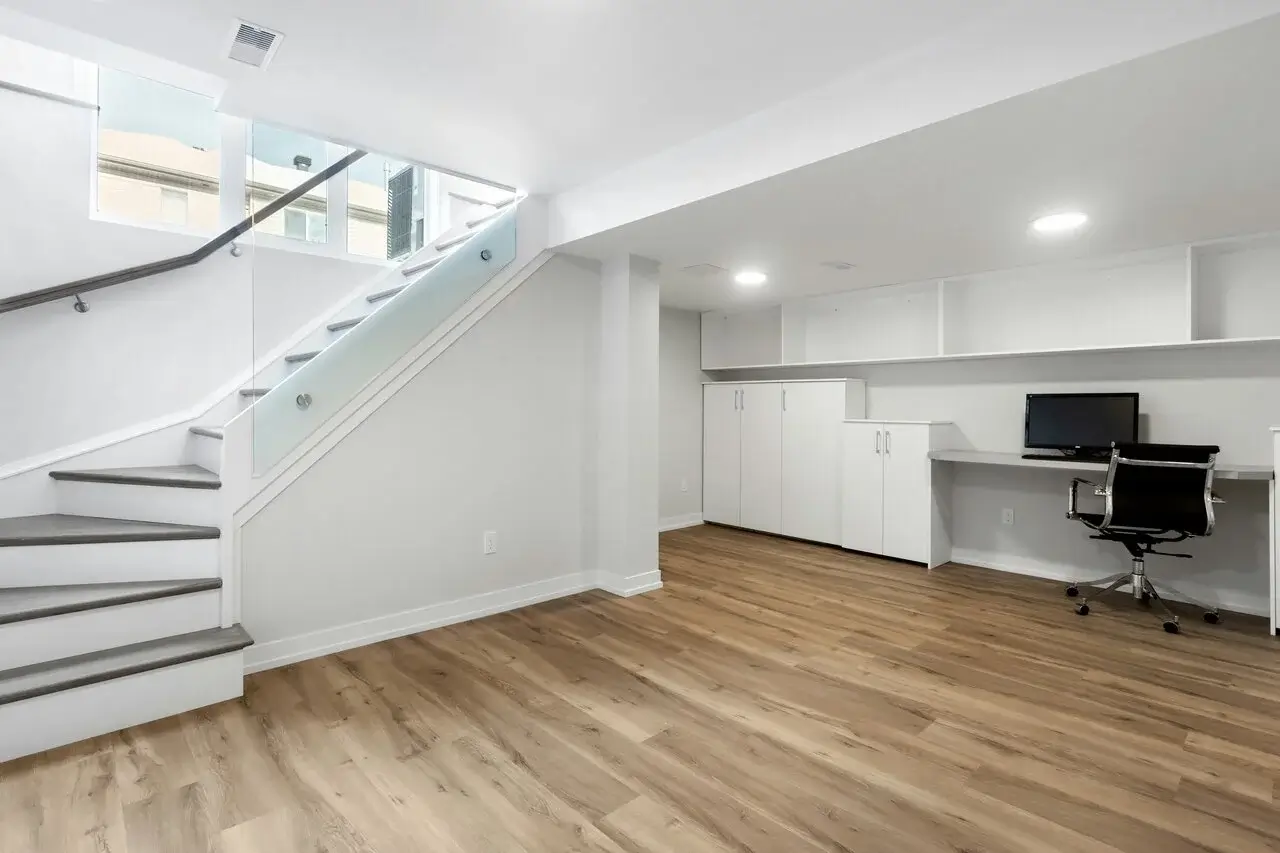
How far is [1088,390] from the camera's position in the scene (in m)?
4.30

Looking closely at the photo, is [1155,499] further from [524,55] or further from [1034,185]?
[524,55]

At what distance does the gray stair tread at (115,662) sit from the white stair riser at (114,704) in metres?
0.03

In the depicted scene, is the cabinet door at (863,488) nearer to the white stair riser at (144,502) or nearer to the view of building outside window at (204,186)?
the view of building outside window at (204,186)

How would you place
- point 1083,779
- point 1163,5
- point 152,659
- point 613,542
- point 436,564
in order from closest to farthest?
1. point 1163,5
2. point 1083,779
3. point 152,659
4. point 436,564
5. point 613,542

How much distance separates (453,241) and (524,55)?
1530 mm

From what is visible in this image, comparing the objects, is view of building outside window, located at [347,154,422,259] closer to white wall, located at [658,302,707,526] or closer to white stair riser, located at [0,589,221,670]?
white stair riser, located at [0,589,221,670]

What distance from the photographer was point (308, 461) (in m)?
2.93

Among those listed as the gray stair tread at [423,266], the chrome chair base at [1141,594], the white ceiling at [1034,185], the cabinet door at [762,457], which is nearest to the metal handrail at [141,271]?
the gray stair tread at [423,266]

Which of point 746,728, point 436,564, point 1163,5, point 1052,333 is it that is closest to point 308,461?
point 436,564

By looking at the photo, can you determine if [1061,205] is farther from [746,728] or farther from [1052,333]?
[746,728]

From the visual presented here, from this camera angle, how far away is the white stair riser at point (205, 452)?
2.97m

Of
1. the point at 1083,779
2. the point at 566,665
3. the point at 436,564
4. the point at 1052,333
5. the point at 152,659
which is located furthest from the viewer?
the point at 1052,333

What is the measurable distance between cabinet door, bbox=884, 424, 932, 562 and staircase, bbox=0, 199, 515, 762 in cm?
402

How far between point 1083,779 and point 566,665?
6.50 feet
